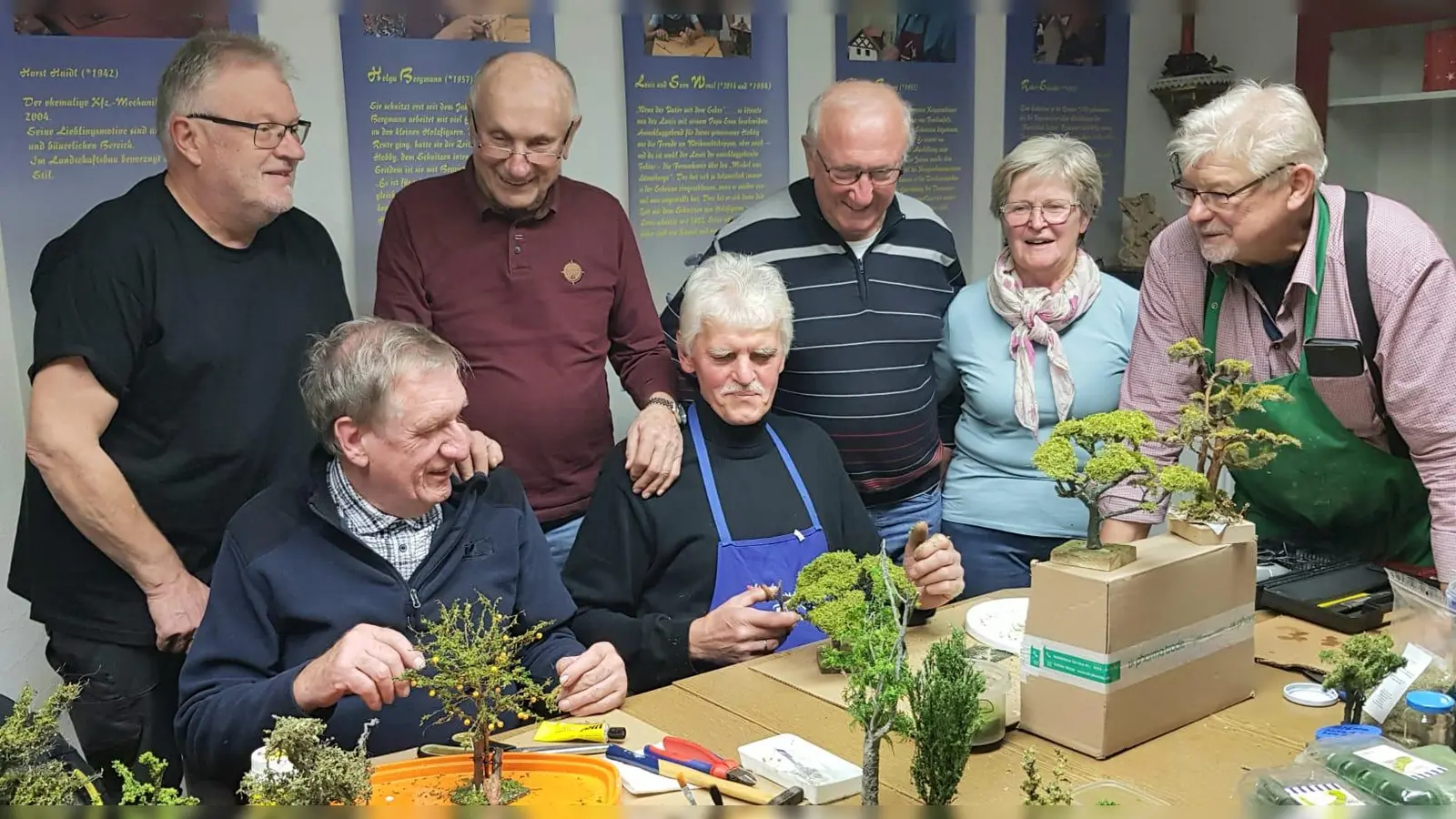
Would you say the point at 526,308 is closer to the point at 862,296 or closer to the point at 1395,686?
the point at 862,296

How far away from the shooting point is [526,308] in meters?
2.53

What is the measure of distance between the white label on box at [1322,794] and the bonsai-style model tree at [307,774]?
92cm

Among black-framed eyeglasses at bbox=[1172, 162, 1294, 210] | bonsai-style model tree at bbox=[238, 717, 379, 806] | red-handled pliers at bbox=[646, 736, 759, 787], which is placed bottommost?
red-handled pliers at bbox=[646, 736, 759, 787]

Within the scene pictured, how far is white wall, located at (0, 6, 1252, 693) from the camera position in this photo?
2.62 m

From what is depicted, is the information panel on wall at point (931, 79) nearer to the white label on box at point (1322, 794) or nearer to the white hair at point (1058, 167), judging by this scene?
the white hair at point (1058, 167)

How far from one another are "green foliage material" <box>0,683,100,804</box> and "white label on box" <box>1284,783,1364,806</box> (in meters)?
1.14

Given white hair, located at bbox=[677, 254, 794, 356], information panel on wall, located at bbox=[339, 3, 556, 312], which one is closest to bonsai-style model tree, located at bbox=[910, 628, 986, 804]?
white hair, located at bbox=[677, 254, 794, 356]

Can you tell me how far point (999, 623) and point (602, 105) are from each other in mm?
1956

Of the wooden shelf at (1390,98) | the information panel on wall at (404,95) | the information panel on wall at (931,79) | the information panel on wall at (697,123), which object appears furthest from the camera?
the information panel on wall at (931,79)

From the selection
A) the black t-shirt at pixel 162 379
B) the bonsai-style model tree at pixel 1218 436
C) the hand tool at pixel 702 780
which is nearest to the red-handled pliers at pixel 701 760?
the hand tool at pixel 702 780

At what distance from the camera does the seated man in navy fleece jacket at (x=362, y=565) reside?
5.67 ft

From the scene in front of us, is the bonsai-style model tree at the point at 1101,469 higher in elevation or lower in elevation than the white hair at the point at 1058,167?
lower

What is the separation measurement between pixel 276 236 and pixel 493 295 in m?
0.44

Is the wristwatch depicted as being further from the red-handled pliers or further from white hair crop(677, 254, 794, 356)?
the red-handled pliers
